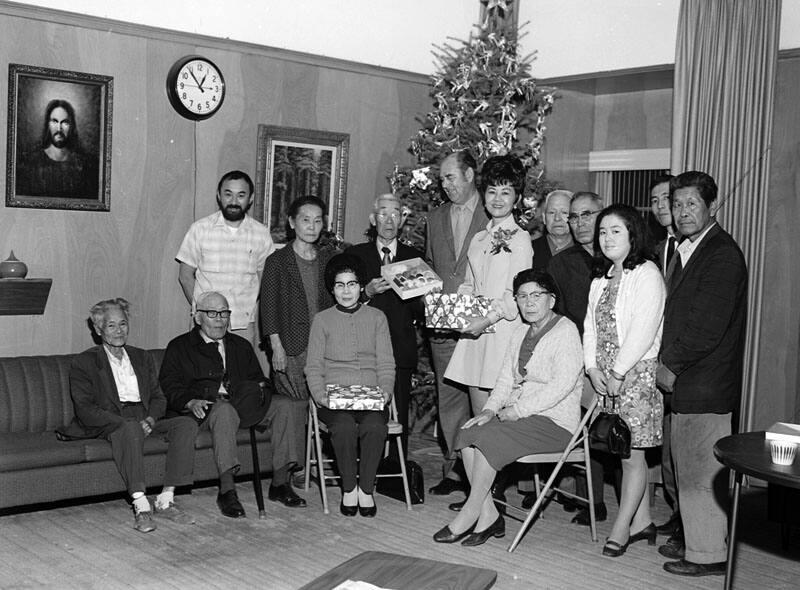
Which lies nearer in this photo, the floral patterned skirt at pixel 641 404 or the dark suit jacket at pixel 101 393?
the floral patterned skirt at pixel 641 404

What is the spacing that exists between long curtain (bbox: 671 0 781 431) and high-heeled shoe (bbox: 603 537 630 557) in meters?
2.03

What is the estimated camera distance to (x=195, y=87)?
22.1ft

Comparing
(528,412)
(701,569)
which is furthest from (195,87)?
(701,569)

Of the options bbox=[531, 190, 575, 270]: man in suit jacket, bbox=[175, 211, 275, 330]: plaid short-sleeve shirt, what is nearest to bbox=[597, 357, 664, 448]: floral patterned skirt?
bbox=[531, 190, 575, 270]: man in suit jacket

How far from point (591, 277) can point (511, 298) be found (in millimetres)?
492

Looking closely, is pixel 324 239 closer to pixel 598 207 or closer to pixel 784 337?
pixel 598 207

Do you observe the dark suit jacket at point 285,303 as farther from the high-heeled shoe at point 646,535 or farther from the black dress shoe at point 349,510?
the high-heeled shoe at point 646,535

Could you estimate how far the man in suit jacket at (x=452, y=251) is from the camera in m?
5.98

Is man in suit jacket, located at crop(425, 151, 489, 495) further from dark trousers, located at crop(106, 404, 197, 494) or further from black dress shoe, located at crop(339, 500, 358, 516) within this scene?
dark trousers, located at crop(106, 404, 197, 494)

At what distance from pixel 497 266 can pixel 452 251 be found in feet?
1.49

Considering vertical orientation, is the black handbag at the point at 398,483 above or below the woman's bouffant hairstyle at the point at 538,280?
below

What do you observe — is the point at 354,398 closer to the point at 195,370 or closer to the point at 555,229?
the point at 195,370

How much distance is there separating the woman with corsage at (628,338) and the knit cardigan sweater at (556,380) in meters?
0.15

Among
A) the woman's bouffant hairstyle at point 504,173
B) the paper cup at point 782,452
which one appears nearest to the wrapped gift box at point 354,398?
the woman's bouffant hairstyle at point 504,173
